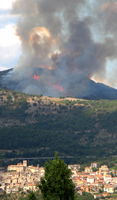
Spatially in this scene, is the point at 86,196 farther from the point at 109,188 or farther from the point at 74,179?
the point at 74,179

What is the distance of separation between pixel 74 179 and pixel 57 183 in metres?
99.8

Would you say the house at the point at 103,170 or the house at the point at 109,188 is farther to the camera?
the house at the point at 103,170

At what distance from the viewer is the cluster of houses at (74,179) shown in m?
135

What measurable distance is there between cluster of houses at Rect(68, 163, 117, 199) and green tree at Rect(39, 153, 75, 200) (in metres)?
84.2

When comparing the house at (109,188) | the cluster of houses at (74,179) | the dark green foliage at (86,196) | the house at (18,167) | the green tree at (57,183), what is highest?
the house at (18,167)

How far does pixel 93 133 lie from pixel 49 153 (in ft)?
92.9

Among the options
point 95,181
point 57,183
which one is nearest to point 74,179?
point 95,181

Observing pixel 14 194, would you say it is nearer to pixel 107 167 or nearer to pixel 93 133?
pixel 107 167

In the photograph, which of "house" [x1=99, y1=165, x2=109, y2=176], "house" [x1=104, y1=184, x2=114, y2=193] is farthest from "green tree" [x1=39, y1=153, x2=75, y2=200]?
"house" [x1=99, y1=165, x2=109, y2=176]

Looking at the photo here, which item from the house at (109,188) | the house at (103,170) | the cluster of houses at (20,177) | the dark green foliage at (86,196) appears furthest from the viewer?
the house at (103,170)

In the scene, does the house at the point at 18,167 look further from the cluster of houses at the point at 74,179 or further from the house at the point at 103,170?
the house at the point at 103,170

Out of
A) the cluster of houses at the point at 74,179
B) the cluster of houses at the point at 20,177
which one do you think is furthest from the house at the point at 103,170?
the cluster of houses at the point at 20,177

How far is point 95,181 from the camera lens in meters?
145

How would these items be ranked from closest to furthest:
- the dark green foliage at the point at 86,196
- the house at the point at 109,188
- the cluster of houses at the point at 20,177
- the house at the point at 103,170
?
the dark green foliage at the point at 86,196
the cluster of houses at the point at 20,177
the house at the point at 109,188
the house at the point at 103,170
